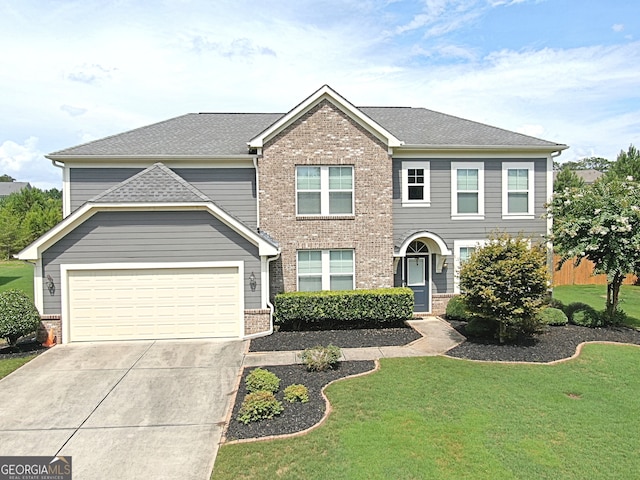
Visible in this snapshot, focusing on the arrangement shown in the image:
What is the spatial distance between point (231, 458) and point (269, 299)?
767 cm

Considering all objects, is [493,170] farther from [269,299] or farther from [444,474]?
[444,474]

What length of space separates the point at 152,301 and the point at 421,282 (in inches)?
379

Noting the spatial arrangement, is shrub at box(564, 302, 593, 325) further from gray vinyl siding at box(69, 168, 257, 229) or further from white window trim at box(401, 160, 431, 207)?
gray vinyl siding at box(69, 168, 257, 229)

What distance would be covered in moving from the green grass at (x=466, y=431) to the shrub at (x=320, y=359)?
2.96ft

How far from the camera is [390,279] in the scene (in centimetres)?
1493

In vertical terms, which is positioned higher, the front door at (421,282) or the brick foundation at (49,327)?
the front door at (421,282)

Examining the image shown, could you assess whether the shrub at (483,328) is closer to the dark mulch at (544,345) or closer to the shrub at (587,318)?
the dark mulch at (544,345)

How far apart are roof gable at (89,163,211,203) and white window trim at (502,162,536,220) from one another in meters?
10.9

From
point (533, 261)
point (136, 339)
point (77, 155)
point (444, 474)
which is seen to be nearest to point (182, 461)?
point (444, 474)

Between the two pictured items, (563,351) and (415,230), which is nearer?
(563,351)

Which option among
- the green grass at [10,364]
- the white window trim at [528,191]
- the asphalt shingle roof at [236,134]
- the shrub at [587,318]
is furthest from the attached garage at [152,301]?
the shrub at [587,318]

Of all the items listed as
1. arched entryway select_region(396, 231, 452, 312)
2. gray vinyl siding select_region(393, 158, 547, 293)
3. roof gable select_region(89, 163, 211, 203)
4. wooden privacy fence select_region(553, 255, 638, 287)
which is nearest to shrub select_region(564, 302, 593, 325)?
gray vinyl siding select_region(393, 158, 547, 293)

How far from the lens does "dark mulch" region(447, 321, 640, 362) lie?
35.5ft

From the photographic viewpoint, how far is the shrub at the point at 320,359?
986 centimetres
